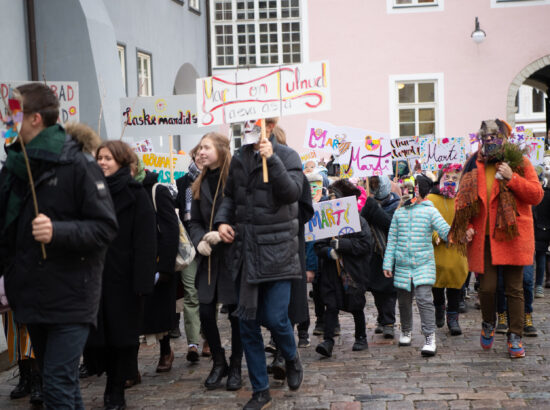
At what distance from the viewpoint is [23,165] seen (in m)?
3.85

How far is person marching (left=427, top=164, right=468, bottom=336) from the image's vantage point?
7.87 m

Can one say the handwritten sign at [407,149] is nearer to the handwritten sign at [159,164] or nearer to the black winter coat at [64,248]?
the handwritten sign at [159,164]

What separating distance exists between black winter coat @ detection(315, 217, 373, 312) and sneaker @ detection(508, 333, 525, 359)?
1.28 meters

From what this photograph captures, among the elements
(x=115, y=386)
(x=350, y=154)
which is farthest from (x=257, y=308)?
(x=350, y=154)

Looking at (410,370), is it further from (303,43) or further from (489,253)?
(303,43)

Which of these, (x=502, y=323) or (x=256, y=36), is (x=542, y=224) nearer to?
(x=502, y=323)

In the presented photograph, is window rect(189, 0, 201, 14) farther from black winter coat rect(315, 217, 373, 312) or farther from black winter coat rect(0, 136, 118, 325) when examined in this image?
black winter coat rect(0, 136, 118, 325)

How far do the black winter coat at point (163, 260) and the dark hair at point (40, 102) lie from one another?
2095 millimetres

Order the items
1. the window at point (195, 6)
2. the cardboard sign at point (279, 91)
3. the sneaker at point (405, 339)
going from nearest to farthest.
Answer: the cardboard sign at point (279, 91) → the sneaker at point (405, 339) → the window at point (195, 6)

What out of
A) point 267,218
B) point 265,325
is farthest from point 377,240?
point 267,218

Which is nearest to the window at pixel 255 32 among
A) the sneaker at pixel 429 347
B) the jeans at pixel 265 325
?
the sneaker at pixel 429 347

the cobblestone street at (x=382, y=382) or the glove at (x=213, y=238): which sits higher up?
the glove at (x=213, y=238)

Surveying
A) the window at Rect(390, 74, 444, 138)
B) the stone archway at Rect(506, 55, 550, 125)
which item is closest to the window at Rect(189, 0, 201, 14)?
the window at Rect(390, 74, 444, 138)

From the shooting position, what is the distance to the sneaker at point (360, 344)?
723cm
